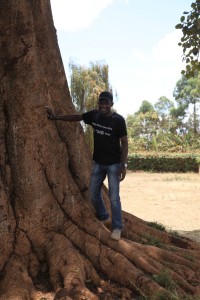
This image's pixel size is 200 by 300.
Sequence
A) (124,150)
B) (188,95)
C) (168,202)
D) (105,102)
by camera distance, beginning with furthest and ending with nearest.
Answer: (188,95)
(168,202)
(124,150)
(105,102)

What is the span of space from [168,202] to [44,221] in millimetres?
9821

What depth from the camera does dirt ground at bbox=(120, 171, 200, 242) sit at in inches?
402

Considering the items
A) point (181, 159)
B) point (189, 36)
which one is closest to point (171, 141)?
point (181, 159)

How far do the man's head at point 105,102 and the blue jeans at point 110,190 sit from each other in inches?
25.8

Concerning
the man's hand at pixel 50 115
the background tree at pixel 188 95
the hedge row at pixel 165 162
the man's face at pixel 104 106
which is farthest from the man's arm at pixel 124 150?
the background tree at pixel 188 95

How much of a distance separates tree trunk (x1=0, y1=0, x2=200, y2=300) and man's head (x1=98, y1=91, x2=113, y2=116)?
2.09ft

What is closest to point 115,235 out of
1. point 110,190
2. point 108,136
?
point 110,190

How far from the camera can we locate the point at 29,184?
4590 millimetres

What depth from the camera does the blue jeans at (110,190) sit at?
488 cm

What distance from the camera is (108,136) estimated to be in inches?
191

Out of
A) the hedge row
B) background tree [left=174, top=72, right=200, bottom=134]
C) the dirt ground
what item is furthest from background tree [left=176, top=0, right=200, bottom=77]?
background tree [left=174, top=72, right=200, bottom=134]

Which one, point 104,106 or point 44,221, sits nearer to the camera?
point 44,221

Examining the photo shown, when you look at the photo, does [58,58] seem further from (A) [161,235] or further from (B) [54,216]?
(A) [161,235]

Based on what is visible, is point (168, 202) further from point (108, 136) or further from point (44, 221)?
point (44, 221)
